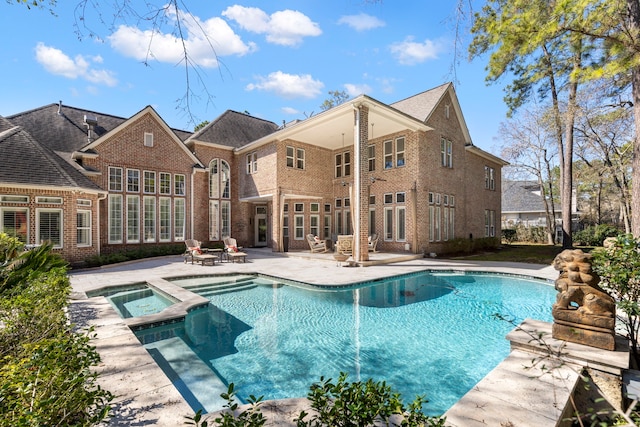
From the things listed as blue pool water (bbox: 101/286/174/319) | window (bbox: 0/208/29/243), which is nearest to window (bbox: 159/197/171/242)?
window (bbox: 0/208/29/243)

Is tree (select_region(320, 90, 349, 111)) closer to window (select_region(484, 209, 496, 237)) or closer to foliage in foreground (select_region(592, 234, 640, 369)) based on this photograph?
window (select_region(484, 209, 496, 237))

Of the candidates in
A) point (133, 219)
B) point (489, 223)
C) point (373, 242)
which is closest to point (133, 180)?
point (133, 219)

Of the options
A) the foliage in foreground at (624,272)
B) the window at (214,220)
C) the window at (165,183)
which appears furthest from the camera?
the window at (214,220)

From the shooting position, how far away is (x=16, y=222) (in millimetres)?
10938

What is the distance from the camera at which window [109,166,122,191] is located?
49.4 ft

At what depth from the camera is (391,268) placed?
12023 mm

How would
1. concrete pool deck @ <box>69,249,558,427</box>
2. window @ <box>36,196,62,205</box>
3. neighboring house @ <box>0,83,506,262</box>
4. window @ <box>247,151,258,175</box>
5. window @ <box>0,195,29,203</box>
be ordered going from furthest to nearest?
window @ <box>247,151,258,175</box> → neighboring house @ <box>0,83,506,262</box> → window @ <box>36,196,62,205</box> → window @ <box>0,195,29,203</box> → concrete pool deck @ <box>69,249,558,427</box>

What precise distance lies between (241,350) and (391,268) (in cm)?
806

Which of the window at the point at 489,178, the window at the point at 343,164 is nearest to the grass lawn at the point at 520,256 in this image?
the window at the point at 489,178

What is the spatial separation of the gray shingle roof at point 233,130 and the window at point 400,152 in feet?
34.0

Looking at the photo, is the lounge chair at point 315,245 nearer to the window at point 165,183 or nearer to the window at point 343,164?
the window at point 343,164

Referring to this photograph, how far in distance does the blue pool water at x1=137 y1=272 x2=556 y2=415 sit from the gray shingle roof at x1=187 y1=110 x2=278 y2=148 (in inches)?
503

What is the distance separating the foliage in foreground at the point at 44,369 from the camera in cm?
158

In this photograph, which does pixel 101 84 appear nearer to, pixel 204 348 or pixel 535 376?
pixel 204 348
